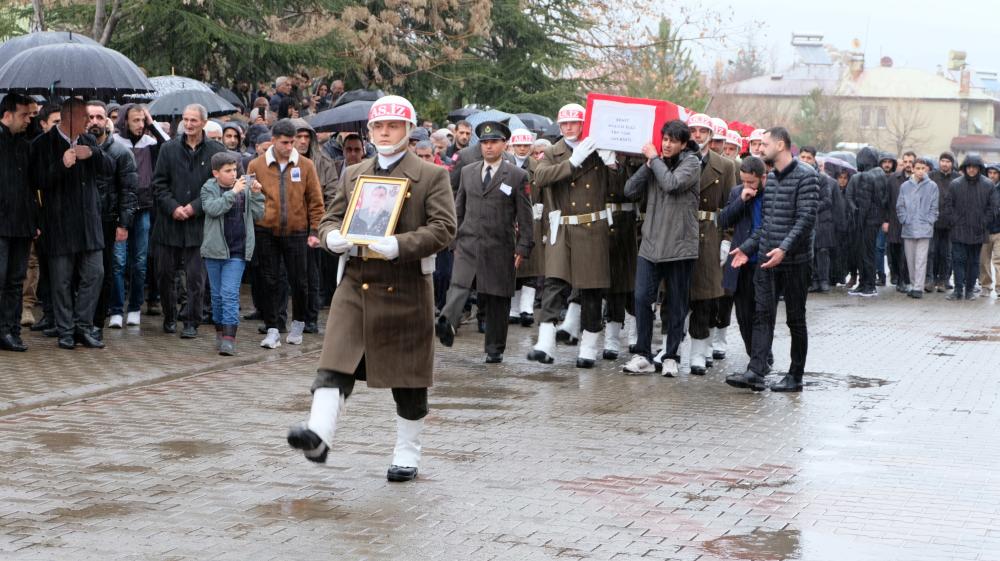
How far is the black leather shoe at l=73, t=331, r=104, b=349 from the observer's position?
12492 millimetres

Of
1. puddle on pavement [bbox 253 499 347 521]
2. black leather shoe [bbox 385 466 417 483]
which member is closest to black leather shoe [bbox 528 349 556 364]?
black leather shoe [bbox 385 466 417 483]

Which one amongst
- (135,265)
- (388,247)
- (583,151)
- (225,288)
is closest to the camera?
(388,247)

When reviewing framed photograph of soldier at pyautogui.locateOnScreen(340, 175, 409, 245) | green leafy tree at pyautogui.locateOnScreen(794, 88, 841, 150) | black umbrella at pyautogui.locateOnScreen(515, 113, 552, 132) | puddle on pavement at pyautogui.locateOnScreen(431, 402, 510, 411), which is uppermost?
green leafy tree at pyautogui.locateOnScreen(794, 88, 841, 150)

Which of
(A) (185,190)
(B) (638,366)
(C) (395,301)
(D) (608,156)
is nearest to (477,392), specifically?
(B) (638,366)

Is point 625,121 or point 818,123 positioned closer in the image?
point 625,121

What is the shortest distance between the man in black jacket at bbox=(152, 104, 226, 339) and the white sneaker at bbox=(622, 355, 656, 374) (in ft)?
12.8

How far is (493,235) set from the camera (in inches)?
499

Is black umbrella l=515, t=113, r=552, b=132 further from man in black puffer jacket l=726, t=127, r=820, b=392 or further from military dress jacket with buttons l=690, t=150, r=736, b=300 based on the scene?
man in black puffer jacket l=726, t=127, r=820, b=392

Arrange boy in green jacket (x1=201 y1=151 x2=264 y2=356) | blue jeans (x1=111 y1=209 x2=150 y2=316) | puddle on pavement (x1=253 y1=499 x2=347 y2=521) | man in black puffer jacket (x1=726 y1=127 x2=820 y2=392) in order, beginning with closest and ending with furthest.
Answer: puddle on pavement (x1=253 y1=499 x2=347 y2=521) < man in black puffer jacket (x1=726 y1=127 x2=820 y2=392) < boy in green jacket (x1=201 y1=151 x2=264 y2=356) < blue jeans (x1=111 y1=209 x2=150 y2=316)

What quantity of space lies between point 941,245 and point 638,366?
12.2 m

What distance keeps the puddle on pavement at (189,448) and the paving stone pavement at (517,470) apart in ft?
0.07

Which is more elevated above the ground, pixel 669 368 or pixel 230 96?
pixel 230 96

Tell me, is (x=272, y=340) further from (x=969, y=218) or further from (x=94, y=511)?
(x=969, y=218)

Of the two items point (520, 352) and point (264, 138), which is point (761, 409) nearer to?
point (520, 352)
